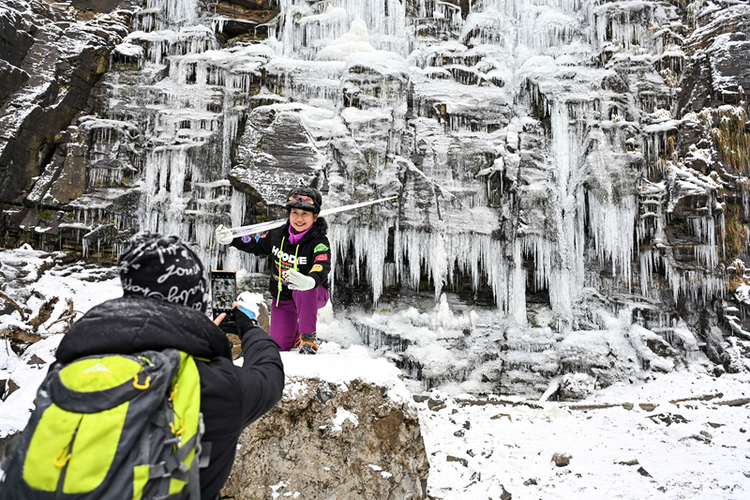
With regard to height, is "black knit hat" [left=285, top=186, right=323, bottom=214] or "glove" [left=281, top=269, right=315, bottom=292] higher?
"black knit hat" [left=285, top=186, right=323, bottom=214]

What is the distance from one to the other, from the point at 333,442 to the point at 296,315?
119cm

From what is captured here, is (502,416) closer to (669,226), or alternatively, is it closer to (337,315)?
(337,315)

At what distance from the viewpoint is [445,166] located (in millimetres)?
9406

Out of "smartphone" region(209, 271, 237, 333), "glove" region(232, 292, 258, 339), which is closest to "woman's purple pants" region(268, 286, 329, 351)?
"smartphone" region(209, 271, 237, 333)

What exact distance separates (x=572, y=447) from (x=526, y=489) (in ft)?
4.93

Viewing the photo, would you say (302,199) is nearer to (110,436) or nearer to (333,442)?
(333,442)

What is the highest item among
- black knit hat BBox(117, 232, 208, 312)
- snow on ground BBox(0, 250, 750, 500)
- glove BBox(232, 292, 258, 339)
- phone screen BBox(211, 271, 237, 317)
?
black knit hat BBox(117, 232, 208, 312)

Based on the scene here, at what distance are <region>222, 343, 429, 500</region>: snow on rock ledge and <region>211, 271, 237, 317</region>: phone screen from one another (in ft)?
3.76

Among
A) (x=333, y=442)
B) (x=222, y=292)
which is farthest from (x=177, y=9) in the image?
(x=333, y=442)

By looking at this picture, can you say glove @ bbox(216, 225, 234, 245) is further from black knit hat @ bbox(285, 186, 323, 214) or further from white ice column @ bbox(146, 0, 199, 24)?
white ice column @ bbox(146, 0, 199, 24)

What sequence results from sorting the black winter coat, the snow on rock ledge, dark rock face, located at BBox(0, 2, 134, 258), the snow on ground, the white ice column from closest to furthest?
the black winter coat
the snow on rock ledge
the snow on ground
dark rock face, located at BBox(0, 2, 134, 258)
the white ice column

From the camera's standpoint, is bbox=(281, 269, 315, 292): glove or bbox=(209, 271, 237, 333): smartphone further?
bbox=(281, 269, 315, 292): glove

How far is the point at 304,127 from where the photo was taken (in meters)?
8.91

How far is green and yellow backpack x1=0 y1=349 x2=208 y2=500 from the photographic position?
806mm
